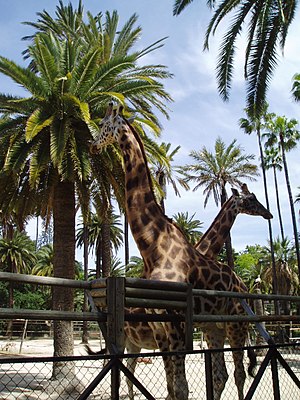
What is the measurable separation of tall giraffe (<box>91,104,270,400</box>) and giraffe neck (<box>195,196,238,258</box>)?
1.04 meters

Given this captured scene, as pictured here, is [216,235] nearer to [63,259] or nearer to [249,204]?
[249,204]

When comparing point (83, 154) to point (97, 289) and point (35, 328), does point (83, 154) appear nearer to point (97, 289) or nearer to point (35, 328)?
point (97, 289)

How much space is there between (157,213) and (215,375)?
2.62 meters

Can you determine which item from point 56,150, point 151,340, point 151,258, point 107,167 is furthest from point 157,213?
point 107,167

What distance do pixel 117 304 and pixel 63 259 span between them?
9314mm

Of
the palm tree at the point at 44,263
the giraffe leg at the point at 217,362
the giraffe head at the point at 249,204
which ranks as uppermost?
the palm tree at the point at 44,263

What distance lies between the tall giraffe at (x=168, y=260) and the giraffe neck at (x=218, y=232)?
1.04m

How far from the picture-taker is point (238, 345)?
24.1 ft

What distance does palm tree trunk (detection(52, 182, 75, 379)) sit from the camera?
12.3 metres

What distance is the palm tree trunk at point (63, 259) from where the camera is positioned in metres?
12.3

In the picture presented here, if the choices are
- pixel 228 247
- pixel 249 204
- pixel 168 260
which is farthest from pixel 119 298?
pixel 228 247

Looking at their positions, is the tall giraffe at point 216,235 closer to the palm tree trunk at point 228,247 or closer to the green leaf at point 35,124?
the green leaf at point 35,124

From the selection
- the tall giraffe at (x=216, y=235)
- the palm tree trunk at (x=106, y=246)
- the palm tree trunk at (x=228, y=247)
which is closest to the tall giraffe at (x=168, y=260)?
the tall giraffe at (x=216, y=235)

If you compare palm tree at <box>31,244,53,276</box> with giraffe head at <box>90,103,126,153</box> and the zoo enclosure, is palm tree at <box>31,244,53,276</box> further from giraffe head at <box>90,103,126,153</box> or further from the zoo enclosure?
the zoo enclosure
